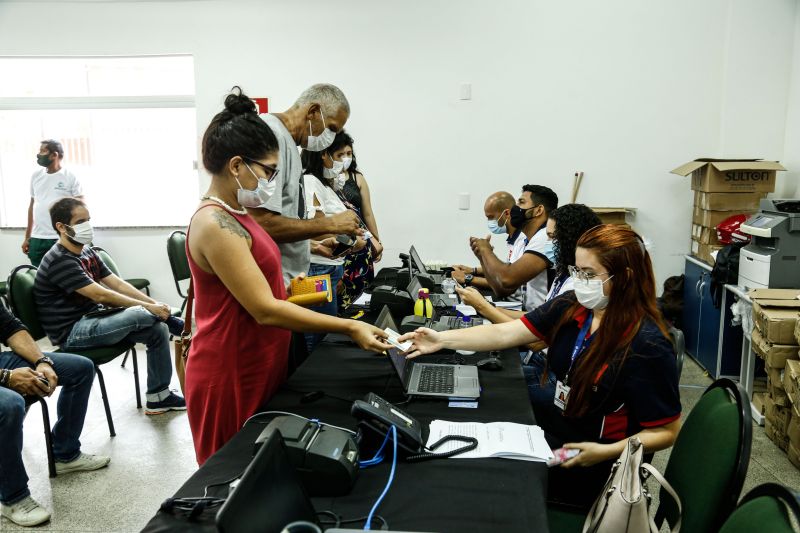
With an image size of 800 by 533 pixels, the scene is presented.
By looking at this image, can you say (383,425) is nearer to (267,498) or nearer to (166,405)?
(267,498)

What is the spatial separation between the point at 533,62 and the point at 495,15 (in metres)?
0.45

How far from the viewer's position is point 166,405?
11.6 ft

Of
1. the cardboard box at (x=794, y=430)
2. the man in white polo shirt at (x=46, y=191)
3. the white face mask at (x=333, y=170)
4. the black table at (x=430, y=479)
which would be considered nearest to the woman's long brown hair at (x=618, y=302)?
the black table at (x=430, y=479)

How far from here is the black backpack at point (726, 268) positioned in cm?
358

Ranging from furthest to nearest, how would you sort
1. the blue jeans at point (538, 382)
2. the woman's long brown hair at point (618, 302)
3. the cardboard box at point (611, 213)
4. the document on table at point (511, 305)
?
the cardboard box at point (611, 213) < the document on table at point (511, 305) < the blue jeans at point (538, 382) < the woman's long brown hair at point (618, 302)

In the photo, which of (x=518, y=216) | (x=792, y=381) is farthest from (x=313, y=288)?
(x=792, y=381)

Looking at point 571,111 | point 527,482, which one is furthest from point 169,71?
point 527,482

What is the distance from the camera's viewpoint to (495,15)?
458 cm

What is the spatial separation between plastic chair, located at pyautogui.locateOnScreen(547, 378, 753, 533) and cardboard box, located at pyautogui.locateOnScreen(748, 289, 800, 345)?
1.71 metres

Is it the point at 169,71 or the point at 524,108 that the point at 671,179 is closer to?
the point at 524,108

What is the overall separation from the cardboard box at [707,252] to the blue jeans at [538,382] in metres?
2.00

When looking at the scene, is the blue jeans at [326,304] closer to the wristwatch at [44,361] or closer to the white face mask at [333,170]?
the white face mask at [333,170]

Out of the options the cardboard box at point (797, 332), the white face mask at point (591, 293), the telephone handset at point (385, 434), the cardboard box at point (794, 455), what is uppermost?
the white face mask at point (591, 293)

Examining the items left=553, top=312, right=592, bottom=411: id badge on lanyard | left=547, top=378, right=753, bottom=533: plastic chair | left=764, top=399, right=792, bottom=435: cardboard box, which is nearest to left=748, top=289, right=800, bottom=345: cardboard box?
left=764, top=399, right=792, bottom=435: cardboard box
